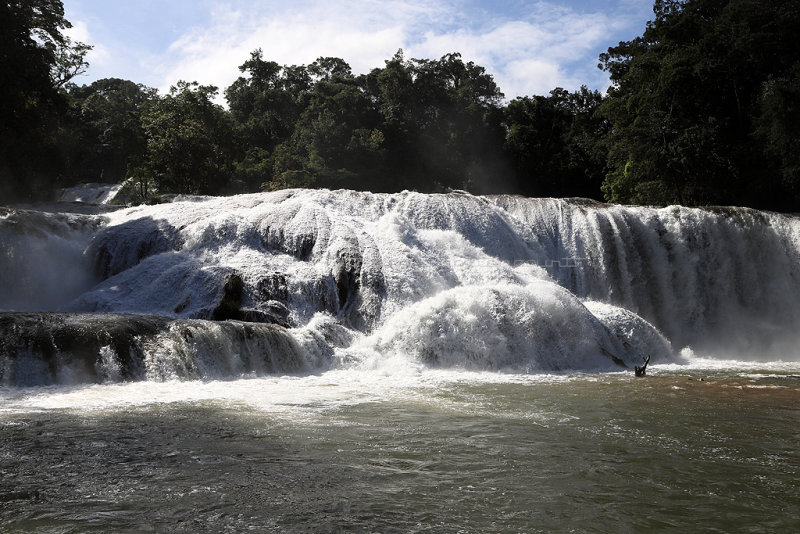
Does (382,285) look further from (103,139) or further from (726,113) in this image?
(103,139)

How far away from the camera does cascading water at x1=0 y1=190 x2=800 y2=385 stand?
1198 centimetres

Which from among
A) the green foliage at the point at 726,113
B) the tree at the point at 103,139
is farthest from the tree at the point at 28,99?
the green foliage at the point at 726,113

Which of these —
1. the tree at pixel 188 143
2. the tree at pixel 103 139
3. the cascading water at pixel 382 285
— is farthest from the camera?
the tree at pixel 103 139

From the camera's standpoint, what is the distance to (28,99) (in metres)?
25.2

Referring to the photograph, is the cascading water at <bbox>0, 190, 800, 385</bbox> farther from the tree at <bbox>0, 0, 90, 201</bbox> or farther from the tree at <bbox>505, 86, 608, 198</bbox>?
the tree at <bbox>505, 86, 608, 198</bbox>

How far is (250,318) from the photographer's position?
49.5 ft

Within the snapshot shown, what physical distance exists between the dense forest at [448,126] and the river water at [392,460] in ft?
58.6

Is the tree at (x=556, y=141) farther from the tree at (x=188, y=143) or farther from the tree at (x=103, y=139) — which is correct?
the tree at (x=103, y=139)

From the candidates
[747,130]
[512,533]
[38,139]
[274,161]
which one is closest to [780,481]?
[512,533]

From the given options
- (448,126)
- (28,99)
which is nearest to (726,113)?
(448,126)

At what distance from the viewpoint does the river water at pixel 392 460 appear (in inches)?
191

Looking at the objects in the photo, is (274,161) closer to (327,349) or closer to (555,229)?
(555,229)

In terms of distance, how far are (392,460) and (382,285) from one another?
10.0 metres

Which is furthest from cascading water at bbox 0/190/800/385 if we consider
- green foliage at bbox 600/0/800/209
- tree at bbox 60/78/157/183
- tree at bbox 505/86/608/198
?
tree at bbox 505/86/608/198
